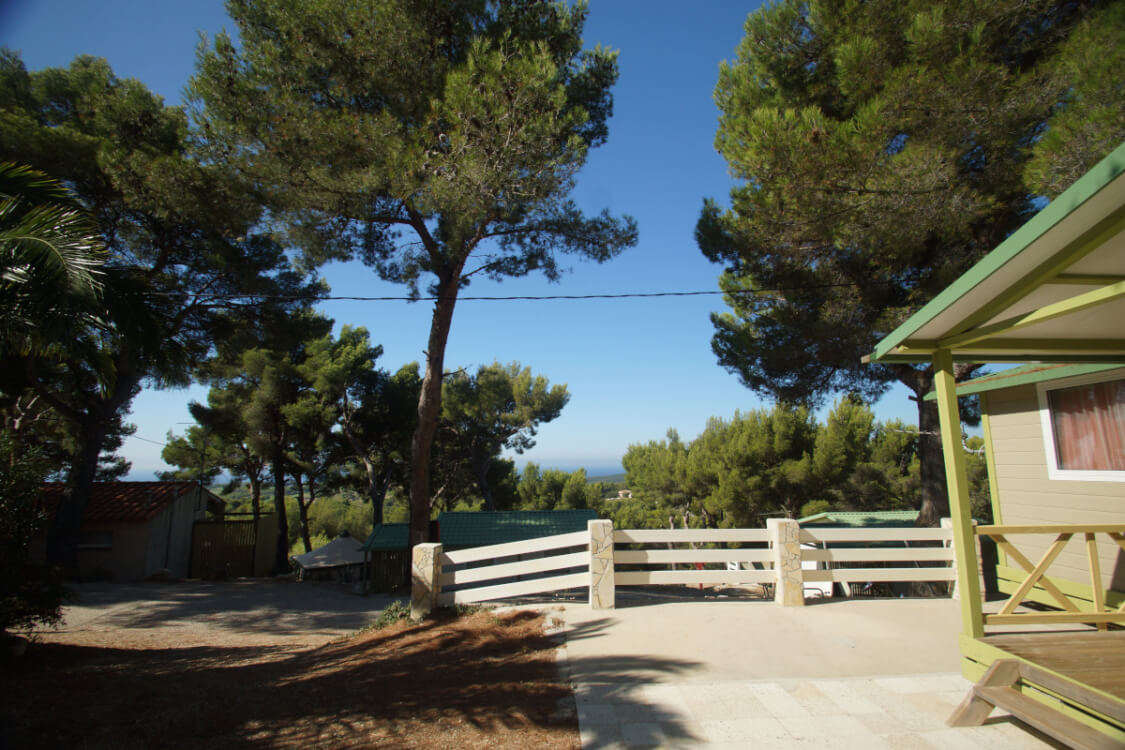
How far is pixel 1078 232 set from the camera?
3.00 meters

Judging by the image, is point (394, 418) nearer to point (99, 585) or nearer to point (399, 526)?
point (399, 526)

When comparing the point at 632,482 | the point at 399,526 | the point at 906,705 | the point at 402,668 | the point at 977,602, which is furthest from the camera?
the point at 632,482

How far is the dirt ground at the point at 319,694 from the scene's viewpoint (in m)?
3.18

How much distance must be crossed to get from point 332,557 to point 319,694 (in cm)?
1545

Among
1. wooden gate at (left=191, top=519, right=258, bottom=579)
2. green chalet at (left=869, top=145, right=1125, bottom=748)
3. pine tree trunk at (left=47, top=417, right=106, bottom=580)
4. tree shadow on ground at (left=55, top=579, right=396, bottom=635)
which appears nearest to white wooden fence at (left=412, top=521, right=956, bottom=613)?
green chalet at (left=869, top=145, right=1125, bottom=748)

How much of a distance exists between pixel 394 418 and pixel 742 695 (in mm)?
18872

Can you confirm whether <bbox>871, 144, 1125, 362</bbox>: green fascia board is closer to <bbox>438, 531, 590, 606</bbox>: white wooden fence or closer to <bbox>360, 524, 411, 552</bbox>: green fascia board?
<bbox>438, 531, 590, 606</bbox>: white wooden fence

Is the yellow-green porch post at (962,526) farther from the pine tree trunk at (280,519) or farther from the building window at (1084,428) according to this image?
the pine tree trunk at (280,519)

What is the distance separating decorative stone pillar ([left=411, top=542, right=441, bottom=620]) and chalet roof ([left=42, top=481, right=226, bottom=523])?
1337 cm

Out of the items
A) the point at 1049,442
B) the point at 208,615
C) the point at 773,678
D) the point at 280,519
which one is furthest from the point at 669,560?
the point at 280,519

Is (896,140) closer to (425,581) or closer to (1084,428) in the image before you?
(1084,428)

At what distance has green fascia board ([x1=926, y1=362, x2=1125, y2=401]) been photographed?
462cm

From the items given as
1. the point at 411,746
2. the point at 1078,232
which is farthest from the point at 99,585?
the point at 1078,232

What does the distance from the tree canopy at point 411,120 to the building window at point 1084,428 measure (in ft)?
21.9
